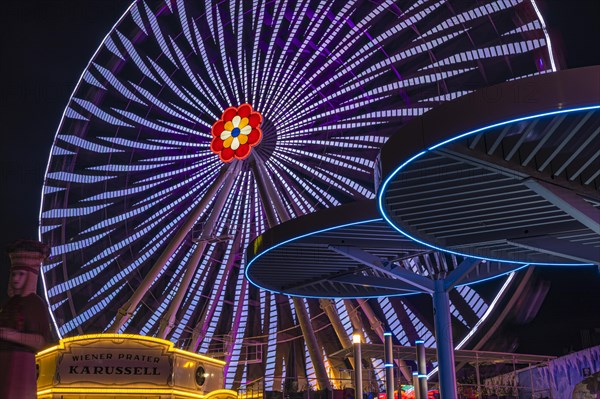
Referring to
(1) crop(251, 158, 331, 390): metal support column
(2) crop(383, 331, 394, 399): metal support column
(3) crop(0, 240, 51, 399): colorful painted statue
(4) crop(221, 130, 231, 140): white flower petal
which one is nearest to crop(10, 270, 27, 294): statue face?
(3) crop(0, 240, 51, 399): colorful painted statue

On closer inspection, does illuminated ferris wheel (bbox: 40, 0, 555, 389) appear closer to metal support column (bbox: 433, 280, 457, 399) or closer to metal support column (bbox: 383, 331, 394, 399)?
metal support column (bbox: 433, 280, 457, 399)

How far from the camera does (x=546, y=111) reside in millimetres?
8141

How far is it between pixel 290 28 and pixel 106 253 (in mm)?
10353

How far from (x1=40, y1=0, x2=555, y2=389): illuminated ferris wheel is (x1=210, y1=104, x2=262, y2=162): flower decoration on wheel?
52 mm

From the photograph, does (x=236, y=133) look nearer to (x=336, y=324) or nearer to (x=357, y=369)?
(x=336, y=324)

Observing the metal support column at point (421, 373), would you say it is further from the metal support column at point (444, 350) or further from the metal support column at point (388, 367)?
the metal support column at point (388, 367)

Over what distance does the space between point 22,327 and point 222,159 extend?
16542 mm

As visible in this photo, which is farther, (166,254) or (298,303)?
(166,254)

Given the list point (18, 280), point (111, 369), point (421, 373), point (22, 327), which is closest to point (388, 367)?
point (421, 373)

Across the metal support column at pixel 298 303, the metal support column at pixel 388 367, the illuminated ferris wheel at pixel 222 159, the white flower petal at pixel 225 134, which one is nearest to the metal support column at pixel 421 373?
the metal support column at pixel 388 367

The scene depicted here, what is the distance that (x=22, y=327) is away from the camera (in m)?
8.37

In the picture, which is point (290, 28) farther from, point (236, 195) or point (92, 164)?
point (92, 164)

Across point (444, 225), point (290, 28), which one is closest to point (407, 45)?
point (290, 28)

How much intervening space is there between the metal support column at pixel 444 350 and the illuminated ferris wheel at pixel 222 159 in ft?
18.8
